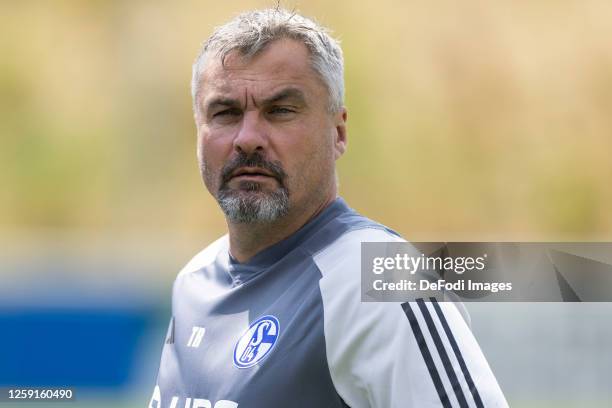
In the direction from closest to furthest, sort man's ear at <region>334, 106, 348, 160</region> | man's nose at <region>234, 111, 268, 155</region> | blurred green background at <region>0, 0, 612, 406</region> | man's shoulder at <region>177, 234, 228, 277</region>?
man's nose at <region>234, 111, 268, 155</region>, man's ear at <region>334, 106, 348, 160</region>, man's shoulder at <region>177, 234, 228, 277</region>, blurred green background at <region>0, 0, 612, 406</region>

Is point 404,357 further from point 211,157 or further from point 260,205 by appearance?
point 211,157

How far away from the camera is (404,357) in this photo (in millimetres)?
1303

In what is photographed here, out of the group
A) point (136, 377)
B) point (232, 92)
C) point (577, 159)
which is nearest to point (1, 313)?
point (136, 377)

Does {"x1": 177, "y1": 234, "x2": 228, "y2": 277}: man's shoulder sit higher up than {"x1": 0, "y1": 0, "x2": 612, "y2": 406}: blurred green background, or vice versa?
{"x1": 0, "y1": 0, "x2": 612, "y2": 406}: blurred green background

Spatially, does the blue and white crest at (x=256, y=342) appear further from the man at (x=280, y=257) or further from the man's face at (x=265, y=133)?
the man's face at (x=265, y=133)

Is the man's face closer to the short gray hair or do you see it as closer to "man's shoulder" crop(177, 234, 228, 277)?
the short gray hair

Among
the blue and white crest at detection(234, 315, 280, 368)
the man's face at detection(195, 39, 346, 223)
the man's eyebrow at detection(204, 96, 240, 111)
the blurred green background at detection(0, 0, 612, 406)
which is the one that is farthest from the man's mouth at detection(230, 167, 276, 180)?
the blurred green background at detection(0, 0, 612, 406)

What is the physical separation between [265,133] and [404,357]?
0.51 metres

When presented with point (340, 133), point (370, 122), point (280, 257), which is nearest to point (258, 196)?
point (280, 257)

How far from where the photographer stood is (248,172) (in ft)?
5.26

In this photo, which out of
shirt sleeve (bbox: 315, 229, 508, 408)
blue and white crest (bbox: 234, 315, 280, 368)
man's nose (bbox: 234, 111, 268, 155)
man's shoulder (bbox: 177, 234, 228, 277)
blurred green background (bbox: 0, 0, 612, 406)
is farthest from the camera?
blurred green background (bbox: 0, 0, 612, 406)

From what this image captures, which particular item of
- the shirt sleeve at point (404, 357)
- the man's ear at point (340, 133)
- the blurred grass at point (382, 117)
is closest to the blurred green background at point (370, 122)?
the blurred grass at point (382, 117)

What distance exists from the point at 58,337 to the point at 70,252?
1.88m

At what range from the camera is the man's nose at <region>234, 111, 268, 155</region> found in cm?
158
